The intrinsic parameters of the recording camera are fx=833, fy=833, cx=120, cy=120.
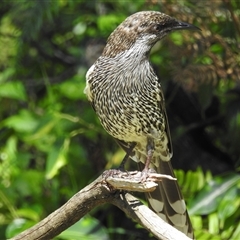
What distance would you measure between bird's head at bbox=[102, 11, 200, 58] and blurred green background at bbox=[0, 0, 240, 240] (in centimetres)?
109

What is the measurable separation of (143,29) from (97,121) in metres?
1.74

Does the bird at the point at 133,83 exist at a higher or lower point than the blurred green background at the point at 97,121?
higher

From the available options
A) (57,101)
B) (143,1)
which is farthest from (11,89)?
(143,1)

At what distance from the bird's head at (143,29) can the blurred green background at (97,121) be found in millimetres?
1089

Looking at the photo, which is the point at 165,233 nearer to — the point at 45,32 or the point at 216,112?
the point at 216,112

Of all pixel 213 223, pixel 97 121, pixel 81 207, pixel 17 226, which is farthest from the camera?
pixel 97 121

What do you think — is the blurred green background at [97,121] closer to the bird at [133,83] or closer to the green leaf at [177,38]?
the green leaf at [177,38]

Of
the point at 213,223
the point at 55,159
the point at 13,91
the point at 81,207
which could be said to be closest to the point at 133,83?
the point at 81,207

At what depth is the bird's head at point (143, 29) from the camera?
13.4ft

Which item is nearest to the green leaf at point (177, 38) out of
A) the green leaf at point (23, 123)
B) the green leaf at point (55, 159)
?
the green leaf at point (55, 159)

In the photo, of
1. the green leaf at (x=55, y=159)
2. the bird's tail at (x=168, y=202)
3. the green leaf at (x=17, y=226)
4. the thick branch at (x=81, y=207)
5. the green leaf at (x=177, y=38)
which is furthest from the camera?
the green leaf at (x=177, y=38)

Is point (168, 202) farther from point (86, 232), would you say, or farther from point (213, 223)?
point (86, 232)

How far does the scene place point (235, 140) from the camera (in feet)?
18.7

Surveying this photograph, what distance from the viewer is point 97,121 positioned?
5.75 m
